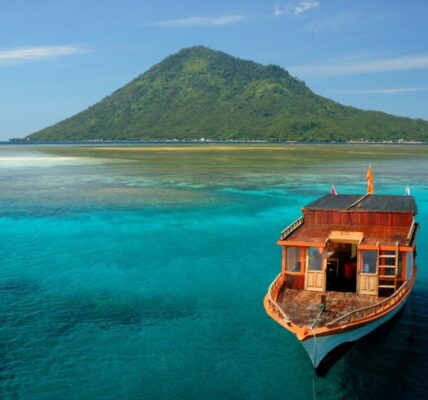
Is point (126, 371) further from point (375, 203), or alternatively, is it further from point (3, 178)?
point (3, 178)

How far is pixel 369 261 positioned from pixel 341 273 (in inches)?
113

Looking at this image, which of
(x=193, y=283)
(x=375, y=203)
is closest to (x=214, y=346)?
(x=193, y=283)

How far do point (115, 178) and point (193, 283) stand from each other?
187 ft

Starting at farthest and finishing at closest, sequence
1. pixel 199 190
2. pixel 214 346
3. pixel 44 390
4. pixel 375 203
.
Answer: pixel 199 190 → pixel 375 203 → pixel 214 346 → pixel 44 390

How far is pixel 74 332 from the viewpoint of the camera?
21.9 metres

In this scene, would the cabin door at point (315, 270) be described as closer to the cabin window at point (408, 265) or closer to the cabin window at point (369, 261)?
the cabin window at point (369, 261)

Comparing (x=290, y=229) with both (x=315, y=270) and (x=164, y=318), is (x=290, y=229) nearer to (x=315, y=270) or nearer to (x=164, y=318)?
(x=315, y=270)

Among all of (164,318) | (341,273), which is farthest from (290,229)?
(164,318)

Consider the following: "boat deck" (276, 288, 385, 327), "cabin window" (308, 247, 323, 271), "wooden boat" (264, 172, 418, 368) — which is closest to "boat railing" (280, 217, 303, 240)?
"wooden boat" (264, 172, 418, 368)

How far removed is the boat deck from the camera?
19.2 meters

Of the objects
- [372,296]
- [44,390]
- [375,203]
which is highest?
[375,203]

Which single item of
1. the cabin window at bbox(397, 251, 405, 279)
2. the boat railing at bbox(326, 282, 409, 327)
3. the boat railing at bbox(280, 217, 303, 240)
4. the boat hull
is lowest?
the boat hull

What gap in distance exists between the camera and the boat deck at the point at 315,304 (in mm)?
19250

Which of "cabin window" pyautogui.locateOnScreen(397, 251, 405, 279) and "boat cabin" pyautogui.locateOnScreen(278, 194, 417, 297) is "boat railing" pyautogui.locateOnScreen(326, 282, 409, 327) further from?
"cabin window" pyautogui.locateOnScreen(397, 251, 405, 279)
